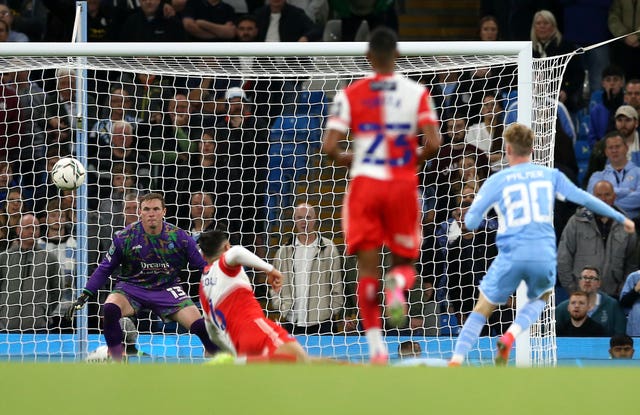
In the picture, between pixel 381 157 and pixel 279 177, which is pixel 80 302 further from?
pixel 381 157

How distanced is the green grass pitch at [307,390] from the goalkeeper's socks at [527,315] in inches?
122

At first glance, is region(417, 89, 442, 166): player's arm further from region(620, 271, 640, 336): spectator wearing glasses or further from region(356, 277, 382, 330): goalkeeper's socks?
region(620, 271, 640, 336): spectator wearing glasses

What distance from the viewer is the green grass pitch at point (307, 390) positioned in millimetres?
5145

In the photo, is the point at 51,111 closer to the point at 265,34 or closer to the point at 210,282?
the point at 265,34

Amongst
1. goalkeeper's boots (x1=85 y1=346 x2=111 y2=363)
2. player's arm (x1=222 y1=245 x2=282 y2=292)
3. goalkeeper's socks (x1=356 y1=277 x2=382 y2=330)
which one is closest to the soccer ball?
goalkeeper's boots (x1=85 y1=346 x2=111 y2=363)

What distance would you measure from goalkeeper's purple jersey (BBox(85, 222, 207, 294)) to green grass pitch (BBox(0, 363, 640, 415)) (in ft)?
18.7

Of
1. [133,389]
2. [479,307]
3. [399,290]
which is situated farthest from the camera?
[479,307]

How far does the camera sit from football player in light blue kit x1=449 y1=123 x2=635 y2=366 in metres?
8.92

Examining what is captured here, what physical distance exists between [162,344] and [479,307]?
4.30 meters

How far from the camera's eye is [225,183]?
42.9 ft

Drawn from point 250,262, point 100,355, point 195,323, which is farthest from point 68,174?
point 250,262

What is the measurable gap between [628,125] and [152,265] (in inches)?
210

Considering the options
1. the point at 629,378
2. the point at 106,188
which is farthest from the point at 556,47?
the point at 629,378

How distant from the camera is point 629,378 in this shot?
18.6 ft
